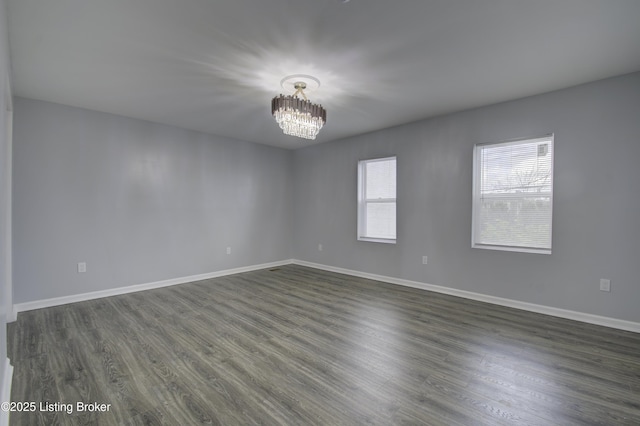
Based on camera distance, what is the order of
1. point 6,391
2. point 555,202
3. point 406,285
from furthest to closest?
point 406,285 → point 555,202 → point 6,391

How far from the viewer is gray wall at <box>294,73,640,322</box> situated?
109 inches

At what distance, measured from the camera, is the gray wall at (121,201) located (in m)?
3.32

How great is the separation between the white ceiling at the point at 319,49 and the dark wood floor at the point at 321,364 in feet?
8.24

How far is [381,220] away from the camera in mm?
4832

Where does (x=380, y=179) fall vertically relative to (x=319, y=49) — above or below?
below

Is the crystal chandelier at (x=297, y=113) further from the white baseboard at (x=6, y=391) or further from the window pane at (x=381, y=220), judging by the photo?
the white baseboard at (x=6, y=391)

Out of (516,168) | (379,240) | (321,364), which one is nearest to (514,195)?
(516,168)

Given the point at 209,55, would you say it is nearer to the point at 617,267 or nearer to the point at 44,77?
the point at 44,77

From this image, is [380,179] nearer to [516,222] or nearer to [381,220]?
[381,220]

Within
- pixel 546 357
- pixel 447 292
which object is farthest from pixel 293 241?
pixel 546 357

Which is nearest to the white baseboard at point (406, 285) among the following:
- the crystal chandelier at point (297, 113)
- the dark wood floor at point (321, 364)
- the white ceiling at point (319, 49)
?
the dark wood floor at point (321, 364)

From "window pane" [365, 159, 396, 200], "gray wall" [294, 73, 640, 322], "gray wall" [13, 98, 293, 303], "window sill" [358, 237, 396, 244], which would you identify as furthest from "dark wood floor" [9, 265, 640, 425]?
"window pane" [365, 159, 396, 200]

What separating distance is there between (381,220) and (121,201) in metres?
3.98

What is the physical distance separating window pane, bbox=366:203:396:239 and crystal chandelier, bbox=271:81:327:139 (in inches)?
89.0
